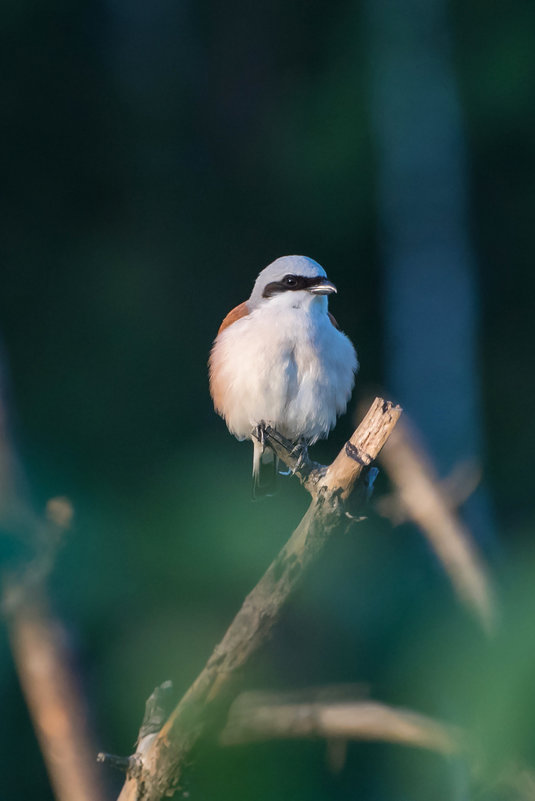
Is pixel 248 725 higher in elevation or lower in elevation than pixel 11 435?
lower

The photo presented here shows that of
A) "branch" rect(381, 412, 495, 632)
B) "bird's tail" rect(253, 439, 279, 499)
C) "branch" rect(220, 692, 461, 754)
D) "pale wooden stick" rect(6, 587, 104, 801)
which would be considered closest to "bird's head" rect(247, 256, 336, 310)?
"branch" rect(381, 412, 495, 632)

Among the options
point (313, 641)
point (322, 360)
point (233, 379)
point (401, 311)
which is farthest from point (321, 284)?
point (313, 641)

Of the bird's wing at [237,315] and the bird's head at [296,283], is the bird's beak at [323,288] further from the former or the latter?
the bird's wing at [237,315]

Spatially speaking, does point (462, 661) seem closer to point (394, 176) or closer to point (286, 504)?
point (286, 504)

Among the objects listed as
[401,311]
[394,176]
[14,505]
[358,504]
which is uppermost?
[394,176]

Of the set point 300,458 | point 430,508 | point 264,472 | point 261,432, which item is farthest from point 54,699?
point 430,508

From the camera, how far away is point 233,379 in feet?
6.93

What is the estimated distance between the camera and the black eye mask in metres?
2.02

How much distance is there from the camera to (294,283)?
2041 mm

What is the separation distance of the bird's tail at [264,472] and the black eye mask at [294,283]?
0.58m

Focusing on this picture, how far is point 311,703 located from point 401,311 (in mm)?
2065

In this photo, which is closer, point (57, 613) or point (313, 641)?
point (57, 613)

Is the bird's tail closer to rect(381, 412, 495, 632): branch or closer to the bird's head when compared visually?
the bird's head

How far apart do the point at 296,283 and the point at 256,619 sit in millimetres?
905
